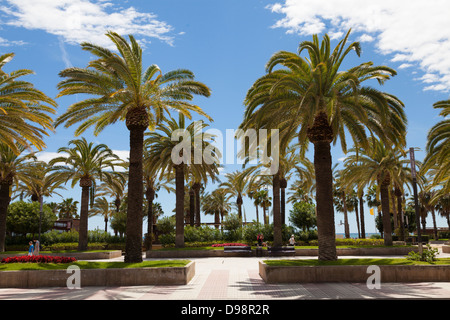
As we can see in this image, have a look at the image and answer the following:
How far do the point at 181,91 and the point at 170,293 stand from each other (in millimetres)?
10649

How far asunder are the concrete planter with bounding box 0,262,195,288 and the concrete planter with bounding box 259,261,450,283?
11.7 feet

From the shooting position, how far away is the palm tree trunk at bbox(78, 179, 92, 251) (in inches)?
1257

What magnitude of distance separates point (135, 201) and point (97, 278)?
168 inches

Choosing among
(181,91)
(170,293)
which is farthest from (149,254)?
(170,293)

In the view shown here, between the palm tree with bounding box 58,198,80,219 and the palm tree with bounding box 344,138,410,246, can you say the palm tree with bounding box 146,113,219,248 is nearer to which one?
the palm tree with bounding box 344,138,410,246

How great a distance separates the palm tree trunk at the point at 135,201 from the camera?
1697 centimetres

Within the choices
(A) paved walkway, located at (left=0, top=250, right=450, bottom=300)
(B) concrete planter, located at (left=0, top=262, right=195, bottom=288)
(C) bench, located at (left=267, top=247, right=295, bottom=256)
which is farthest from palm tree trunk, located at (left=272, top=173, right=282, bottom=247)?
(B) concrete planter, located at (left=0, top=262, right=195, bottom=288)

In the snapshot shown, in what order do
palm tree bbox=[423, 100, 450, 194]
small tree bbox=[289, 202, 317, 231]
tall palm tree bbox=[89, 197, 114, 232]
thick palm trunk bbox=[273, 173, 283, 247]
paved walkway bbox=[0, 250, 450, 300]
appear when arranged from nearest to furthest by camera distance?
paved walkway bbox=[0, 250, 450, 300] < palm tree bbox=[423, 100, 450, 194] < thick palm trunk bbox=[273, 173, 283, 247] < small tree bbox=[289, 202, 317, 231] < tall palm tree bbox=[89, 197, 114, 232]

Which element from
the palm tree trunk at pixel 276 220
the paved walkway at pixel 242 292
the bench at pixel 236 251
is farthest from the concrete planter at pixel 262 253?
the paved walkway at pixel 242 292

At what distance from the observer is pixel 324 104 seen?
16.3 m

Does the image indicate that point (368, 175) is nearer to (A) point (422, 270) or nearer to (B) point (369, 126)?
(B) point (369, 126)

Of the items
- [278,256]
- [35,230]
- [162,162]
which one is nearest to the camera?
[278,256]

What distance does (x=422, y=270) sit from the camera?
14008 millimetres

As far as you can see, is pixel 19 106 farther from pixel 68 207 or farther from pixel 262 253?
pixel 68 207
